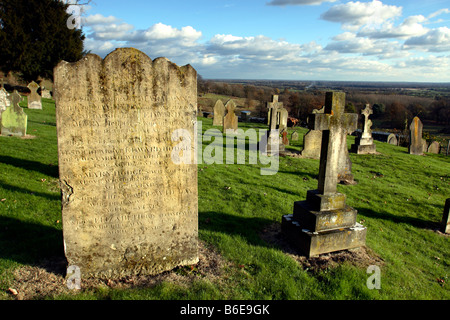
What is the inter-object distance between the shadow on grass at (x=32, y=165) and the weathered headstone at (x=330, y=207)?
23.5ft

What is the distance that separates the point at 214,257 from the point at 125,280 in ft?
4.85

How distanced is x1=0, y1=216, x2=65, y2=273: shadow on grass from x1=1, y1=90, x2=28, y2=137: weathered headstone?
8745mm

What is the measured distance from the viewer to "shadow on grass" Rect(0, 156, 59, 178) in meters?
8.84

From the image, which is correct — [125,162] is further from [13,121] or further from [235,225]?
[13,121]

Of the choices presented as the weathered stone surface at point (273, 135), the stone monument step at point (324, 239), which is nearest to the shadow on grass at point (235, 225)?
the stone monument step at point (324, 239)

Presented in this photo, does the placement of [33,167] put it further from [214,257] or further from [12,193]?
[214,257]

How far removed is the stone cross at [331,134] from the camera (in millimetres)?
5574

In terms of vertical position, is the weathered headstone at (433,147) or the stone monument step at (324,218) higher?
the stone monument step at (324,218)

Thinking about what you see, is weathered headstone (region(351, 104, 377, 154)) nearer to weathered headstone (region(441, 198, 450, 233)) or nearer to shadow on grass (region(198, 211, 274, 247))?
weathered headstone (region(441, 198, 450, 233))

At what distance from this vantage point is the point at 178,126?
4605 mm

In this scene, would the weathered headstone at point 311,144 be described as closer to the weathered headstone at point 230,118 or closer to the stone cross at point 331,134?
the weathered headstone at point 230,118

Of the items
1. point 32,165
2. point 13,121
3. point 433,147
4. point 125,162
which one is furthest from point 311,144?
point 13,121

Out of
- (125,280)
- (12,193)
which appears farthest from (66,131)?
(12,193)

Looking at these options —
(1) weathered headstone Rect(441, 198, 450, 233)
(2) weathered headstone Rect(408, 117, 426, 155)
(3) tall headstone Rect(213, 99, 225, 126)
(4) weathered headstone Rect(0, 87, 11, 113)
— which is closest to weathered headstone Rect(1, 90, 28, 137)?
(4) weathered headstone Rect(0, 87, 11, 113)
